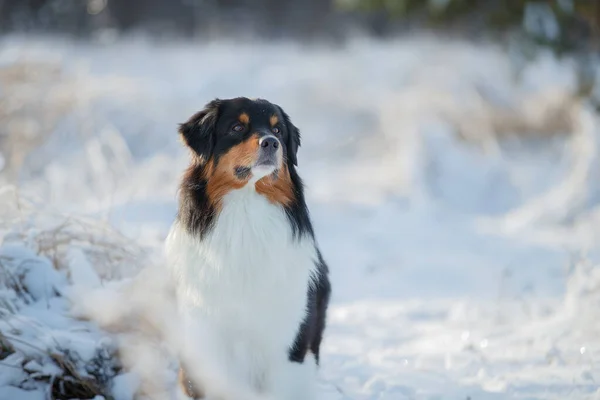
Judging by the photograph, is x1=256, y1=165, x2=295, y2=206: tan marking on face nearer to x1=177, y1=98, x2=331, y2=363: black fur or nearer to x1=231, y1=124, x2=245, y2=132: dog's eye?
x1=177, y1=98, x2=331, y2=363: black fur

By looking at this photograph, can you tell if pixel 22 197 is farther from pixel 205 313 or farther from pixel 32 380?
pixel 205 313

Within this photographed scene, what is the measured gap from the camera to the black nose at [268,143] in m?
3.41

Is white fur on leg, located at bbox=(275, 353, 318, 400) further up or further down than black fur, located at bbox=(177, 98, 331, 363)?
further down

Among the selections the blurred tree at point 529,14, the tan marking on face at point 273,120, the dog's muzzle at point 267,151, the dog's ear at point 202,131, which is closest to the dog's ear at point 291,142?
the tan marking on face at point 273,120

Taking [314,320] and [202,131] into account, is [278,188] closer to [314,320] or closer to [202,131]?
[202,131]

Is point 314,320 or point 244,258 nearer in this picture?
point 244,258

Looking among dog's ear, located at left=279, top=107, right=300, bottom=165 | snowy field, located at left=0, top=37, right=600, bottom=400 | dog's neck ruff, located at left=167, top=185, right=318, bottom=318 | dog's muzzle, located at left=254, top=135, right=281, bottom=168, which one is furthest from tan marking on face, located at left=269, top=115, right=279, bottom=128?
snowy field, located at left=0, top=37, right=600, bottom=400

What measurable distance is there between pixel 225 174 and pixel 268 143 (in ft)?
0.99

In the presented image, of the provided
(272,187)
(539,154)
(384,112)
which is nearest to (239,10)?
(384,112)

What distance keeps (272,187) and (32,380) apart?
1637 mm

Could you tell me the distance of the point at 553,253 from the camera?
711 centimetres

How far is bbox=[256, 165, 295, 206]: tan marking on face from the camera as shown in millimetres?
3533

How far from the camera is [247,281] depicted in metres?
3.43

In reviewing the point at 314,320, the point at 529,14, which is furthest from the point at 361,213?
the point at 314,320
